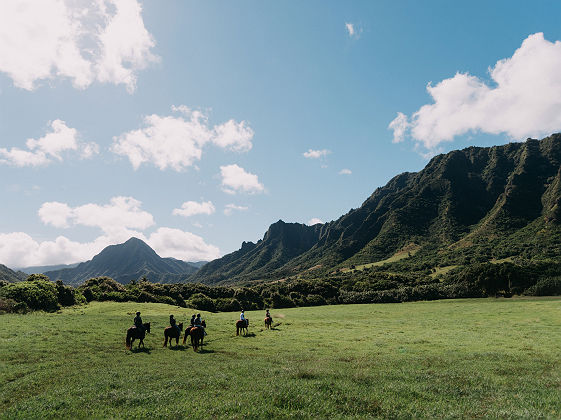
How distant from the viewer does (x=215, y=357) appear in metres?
21.8

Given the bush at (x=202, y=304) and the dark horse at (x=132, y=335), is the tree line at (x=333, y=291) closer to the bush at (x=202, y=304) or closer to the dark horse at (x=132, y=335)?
the bush at (x=202, y=304)

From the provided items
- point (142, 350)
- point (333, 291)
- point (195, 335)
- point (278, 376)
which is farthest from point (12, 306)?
point (333, 291)

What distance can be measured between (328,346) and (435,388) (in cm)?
1297

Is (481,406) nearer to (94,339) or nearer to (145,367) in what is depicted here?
(145,367)

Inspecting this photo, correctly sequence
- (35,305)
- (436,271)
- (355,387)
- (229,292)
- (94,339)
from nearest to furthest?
(355,387), (94,339), (35,305), (229,292), (436,271)

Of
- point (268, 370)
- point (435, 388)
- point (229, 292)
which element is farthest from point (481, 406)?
point (229, 292)

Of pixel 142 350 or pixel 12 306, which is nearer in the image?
pixel 142 350

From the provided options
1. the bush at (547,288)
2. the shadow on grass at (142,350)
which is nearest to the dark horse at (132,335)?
the shadow on grass at (142,350)

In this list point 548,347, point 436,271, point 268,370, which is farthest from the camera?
point 436,271

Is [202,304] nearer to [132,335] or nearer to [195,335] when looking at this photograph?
[195,335]

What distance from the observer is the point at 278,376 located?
51.0ft

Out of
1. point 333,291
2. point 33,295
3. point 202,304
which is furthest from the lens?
point 333,291

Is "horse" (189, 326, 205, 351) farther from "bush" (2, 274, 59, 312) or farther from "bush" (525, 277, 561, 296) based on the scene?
"bush" (525, 277, 561, 296)

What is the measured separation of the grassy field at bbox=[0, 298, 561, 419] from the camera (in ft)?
37.3
